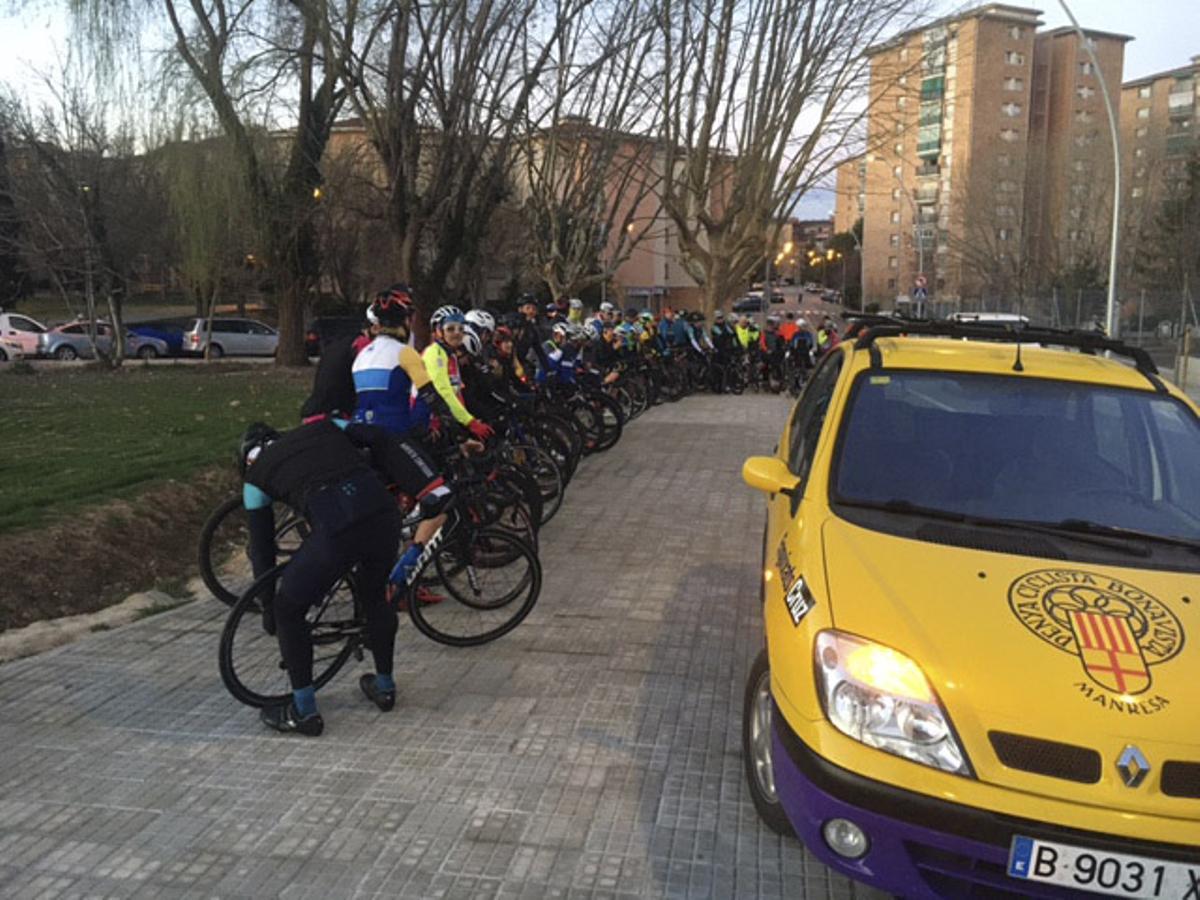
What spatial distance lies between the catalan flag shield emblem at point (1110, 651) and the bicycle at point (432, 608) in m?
2.94

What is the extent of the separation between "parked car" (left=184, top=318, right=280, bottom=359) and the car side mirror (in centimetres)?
3246

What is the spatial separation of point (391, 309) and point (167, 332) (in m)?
33.9

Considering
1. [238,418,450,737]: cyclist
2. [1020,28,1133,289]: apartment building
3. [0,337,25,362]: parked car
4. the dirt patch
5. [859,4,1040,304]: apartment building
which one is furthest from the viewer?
[1020,28,1133,289]: apartment building

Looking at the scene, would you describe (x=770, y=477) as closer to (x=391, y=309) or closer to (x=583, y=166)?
(x=391, y=309)

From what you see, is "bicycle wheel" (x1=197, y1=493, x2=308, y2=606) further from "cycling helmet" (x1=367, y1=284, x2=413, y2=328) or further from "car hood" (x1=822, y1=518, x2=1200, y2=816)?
"car hood" (x1=822, y1=518, x2=1200, y2=816)

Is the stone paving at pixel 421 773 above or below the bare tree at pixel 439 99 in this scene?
below

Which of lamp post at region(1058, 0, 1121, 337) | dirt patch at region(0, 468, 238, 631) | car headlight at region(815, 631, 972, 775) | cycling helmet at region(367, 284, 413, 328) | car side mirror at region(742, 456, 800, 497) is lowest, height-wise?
dirt patch at region(0, 468, 238, 631)

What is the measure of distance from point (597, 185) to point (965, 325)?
2305cm

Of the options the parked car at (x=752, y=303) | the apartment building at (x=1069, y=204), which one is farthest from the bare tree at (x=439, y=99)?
the parked car at (x=752, y=303)

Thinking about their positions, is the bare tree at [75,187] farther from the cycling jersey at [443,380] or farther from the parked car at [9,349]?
the cycling jersey at [443,380]

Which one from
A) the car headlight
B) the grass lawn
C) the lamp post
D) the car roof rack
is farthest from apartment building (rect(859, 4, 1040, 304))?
the car headlight

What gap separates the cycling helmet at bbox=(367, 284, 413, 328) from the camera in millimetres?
4918

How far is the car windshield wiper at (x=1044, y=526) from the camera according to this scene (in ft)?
10.5

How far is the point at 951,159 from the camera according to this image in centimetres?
7744
